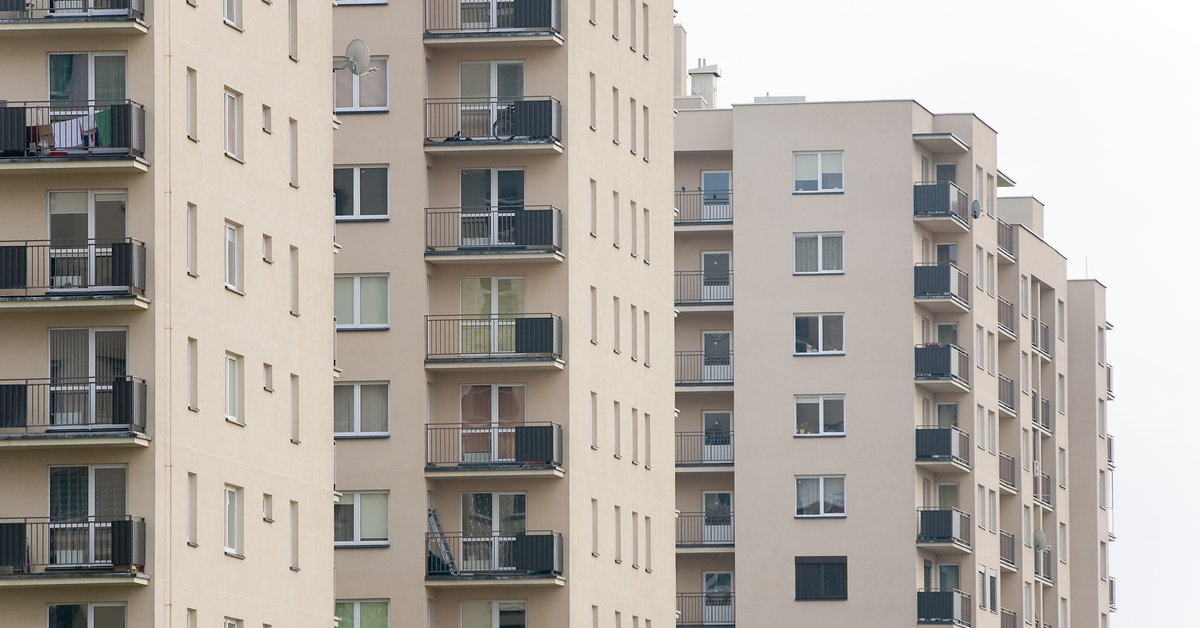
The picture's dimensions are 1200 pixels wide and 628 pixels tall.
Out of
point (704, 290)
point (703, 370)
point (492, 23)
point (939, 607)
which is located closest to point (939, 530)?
point (939, 607)

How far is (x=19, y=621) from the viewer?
194ft

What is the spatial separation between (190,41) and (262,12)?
426 cm

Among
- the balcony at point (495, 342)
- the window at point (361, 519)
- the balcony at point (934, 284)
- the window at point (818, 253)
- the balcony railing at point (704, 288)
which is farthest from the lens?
the balcony at point (934, 284)

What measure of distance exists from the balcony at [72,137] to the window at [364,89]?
68.0 feet

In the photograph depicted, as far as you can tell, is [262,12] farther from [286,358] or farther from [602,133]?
[602,133]

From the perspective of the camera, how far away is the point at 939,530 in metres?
112

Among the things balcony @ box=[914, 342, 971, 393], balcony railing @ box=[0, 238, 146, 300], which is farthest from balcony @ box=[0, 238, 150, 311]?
balcony @ box=[914, 342, 971, 393]

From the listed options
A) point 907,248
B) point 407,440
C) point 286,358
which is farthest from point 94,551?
point 907,248

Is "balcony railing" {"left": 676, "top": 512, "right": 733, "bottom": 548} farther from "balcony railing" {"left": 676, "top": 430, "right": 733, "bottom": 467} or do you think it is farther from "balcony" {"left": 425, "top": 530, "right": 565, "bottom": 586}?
"balcony" {"left": 425, "top": 530, "right": 565, "bottom": 586}

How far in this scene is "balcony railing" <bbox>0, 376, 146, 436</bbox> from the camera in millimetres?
59562

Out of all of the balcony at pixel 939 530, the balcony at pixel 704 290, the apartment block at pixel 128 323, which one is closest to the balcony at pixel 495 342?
the apartment block at pixel 128 323

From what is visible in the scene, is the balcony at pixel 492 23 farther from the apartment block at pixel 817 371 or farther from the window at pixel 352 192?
the apartment block at pixel 817 371

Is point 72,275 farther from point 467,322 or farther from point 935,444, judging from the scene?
point 935,444

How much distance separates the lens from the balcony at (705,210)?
368 feet
